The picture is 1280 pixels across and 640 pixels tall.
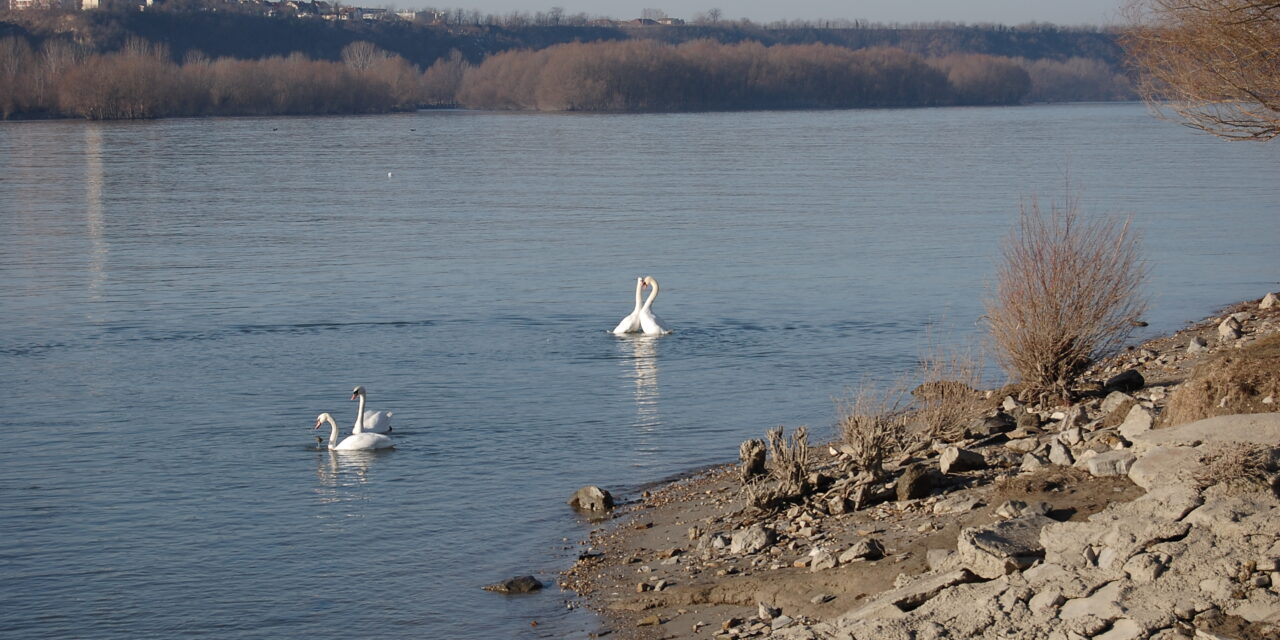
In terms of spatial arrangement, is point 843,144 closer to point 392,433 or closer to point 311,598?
point 392,433

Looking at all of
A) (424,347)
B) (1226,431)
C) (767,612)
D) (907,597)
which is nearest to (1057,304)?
(1226,431)

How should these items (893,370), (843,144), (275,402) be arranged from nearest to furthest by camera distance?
(275,402)
(893,370)
(843,144)

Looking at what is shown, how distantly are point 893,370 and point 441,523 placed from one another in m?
7.17

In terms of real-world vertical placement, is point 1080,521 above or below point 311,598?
above

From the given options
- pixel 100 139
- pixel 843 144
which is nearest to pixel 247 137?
pixel 100 139

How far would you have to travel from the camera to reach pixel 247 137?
7388cm

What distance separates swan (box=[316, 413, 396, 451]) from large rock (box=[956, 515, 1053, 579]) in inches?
276

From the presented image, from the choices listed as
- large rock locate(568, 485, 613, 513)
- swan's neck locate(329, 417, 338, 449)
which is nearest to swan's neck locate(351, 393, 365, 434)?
swan's neck locate(329, 417, 338, 449)

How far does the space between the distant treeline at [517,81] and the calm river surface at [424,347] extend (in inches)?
2219

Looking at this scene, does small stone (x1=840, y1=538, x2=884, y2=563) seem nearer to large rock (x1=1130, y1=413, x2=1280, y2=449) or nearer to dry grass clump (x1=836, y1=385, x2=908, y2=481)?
dry grass clump (x1=836, y1=385, x2=908, y2=481)

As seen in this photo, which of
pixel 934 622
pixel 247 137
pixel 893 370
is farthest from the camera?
pixel 247 137

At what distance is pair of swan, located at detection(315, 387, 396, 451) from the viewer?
13406 mm

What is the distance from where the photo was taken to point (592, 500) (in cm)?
1139

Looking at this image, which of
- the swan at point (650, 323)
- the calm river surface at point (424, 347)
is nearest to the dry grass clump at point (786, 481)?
the calm river surface at point (424, 347)
